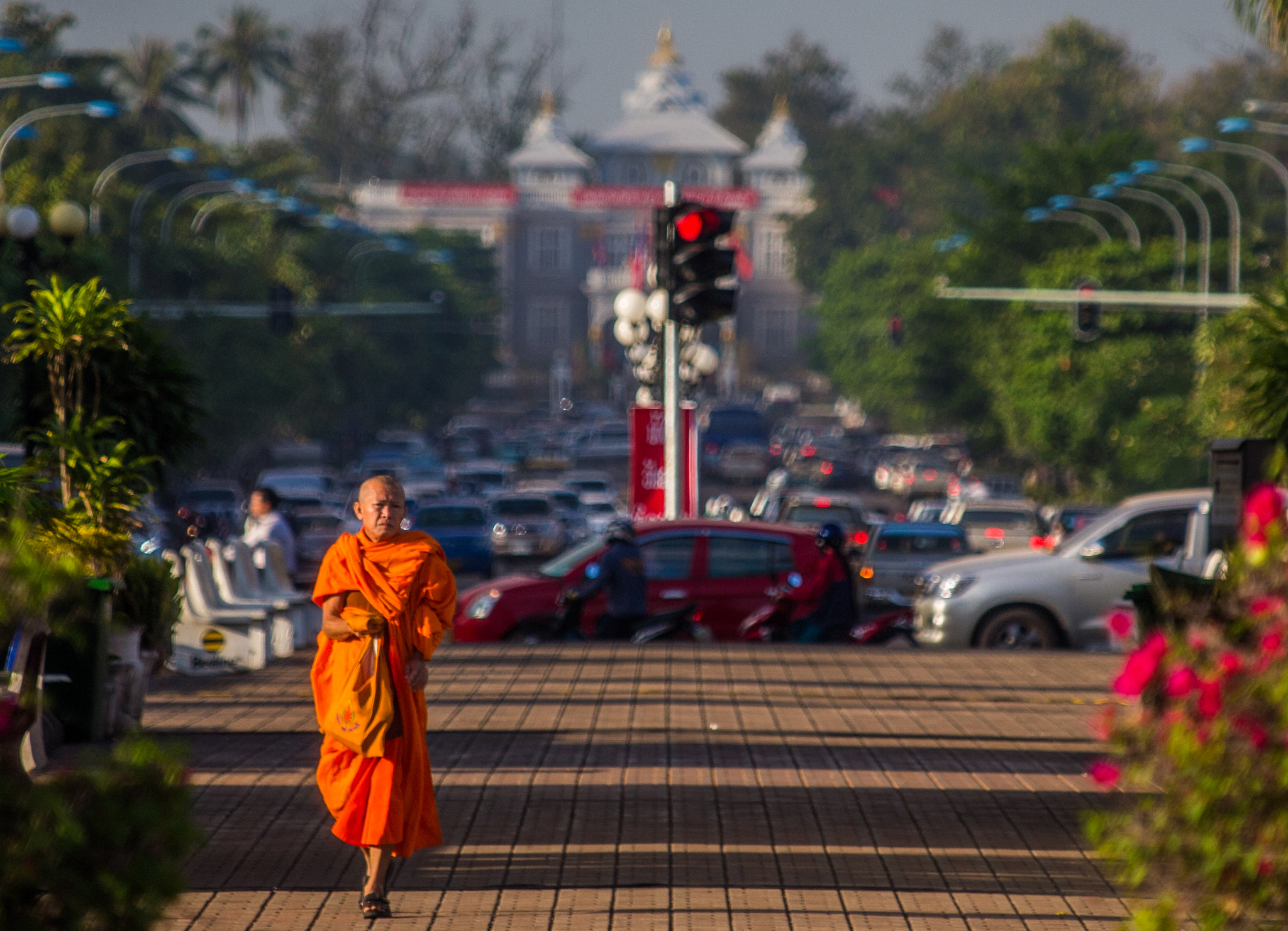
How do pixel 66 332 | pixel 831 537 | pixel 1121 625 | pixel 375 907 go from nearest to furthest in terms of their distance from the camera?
1. pixel 1121 625
2. pixel 375 907
3. pixel 66 332
4. pixel 831 537

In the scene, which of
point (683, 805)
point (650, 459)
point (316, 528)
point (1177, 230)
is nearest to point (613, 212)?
point (1177, 230)

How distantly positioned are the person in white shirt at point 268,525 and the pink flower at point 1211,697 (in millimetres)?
13636

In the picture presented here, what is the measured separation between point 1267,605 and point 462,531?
2993 cm

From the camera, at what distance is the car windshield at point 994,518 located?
3531 cm

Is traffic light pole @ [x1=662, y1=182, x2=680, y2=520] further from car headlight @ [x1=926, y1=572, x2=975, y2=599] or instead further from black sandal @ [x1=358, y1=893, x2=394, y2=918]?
black sandal @ [x1=358, y1=893, x2=394, y2=918]

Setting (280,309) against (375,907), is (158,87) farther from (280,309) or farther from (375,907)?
(375,907)

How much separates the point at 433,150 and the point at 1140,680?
119 meters

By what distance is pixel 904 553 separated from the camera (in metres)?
26.7

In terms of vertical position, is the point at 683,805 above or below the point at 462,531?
above

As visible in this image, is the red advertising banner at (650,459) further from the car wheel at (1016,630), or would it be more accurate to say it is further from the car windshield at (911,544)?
the car windshield at (911,544)

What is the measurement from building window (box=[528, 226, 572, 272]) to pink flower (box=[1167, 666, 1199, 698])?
128255 mm

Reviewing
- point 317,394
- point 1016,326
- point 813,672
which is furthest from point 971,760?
point 317,394

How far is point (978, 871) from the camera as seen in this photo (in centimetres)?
759

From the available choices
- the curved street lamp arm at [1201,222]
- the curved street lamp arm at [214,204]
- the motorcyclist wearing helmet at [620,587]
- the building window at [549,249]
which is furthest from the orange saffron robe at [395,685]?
the building window at [549,249]
